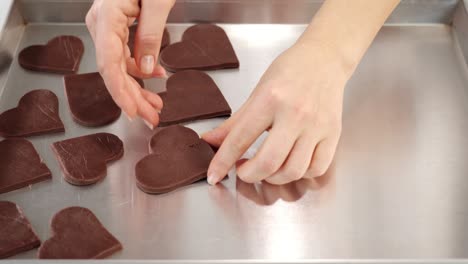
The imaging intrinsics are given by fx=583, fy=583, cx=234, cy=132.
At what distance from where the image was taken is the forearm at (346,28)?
40.1 inches

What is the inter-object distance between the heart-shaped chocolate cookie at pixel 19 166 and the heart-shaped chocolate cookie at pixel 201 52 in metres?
0.33

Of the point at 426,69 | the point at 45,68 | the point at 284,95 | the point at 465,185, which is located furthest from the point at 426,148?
the point at 45,68

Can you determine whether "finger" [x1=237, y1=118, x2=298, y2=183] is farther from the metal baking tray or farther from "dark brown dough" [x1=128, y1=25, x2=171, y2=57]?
"dark brown dough" [x1=128, y1=25, x2=171, y2=57]

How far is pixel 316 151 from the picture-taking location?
96 centimetres

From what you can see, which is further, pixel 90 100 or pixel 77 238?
pixel 90 100

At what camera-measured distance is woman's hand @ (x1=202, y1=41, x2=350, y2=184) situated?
36.4 inches

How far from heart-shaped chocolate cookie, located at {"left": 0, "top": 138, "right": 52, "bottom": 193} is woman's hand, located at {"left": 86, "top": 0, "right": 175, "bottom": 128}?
0.18 meters

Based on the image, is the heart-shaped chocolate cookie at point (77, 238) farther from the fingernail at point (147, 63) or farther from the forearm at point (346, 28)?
the forearm at point (346, 28)

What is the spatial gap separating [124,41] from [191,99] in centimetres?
18

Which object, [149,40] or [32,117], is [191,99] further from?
[32,117]

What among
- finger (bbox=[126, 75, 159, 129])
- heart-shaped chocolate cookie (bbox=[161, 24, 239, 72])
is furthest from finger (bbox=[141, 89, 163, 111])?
heart-shaped chocolate cookie (bbox=[161, 24, 239, 72])

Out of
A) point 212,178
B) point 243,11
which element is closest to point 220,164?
point 212,178

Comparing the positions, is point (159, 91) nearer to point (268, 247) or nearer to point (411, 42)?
point (268, 247)

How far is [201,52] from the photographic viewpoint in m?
1.22
